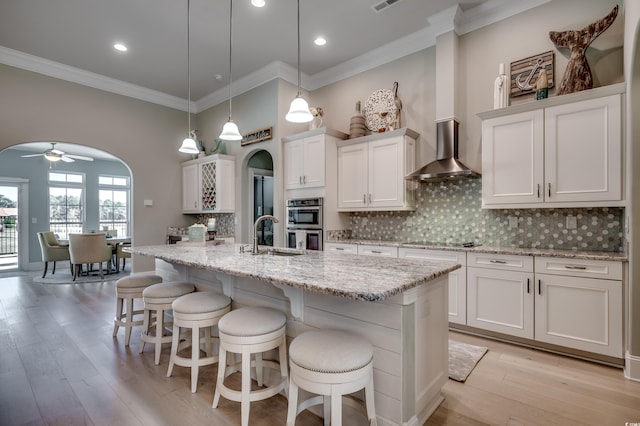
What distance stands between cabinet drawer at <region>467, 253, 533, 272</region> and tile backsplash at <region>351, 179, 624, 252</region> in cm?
52

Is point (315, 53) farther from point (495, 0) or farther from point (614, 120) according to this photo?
point (614, 120)

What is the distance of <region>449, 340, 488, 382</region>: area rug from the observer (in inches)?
93.0

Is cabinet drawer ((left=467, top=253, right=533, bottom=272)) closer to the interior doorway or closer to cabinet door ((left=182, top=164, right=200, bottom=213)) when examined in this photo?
cabinet door ((left=182, top=164, right=200, bottom=213))

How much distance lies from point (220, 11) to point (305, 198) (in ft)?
8.03

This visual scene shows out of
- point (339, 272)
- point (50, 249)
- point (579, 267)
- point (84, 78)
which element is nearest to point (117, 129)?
point (84, 78)

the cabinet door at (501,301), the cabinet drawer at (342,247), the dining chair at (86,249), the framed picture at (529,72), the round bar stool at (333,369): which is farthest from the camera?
the dining chair at (86,249)

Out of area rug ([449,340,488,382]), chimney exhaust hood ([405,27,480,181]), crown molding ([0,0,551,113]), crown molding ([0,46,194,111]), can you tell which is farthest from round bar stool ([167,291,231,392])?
crown molding ([0,46,194,111])

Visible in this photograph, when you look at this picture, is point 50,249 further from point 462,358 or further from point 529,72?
point 529,72

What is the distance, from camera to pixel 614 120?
2.58 m

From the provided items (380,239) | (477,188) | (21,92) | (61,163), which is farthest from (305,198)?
(61,163)

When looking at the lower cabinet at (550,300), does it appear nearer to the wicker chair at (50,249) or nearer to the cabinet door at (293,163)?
the cabinet door at (293,163)

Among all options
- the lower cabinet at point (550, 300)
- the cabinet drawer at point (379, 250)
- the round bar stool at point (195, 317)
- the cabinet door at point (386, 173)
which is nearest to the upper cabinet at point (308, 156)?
the cabinet door at point (386, 173)

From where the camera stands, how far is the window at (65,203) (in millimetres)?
8156

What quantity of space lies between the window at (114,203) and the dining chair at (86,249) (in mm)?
3306
